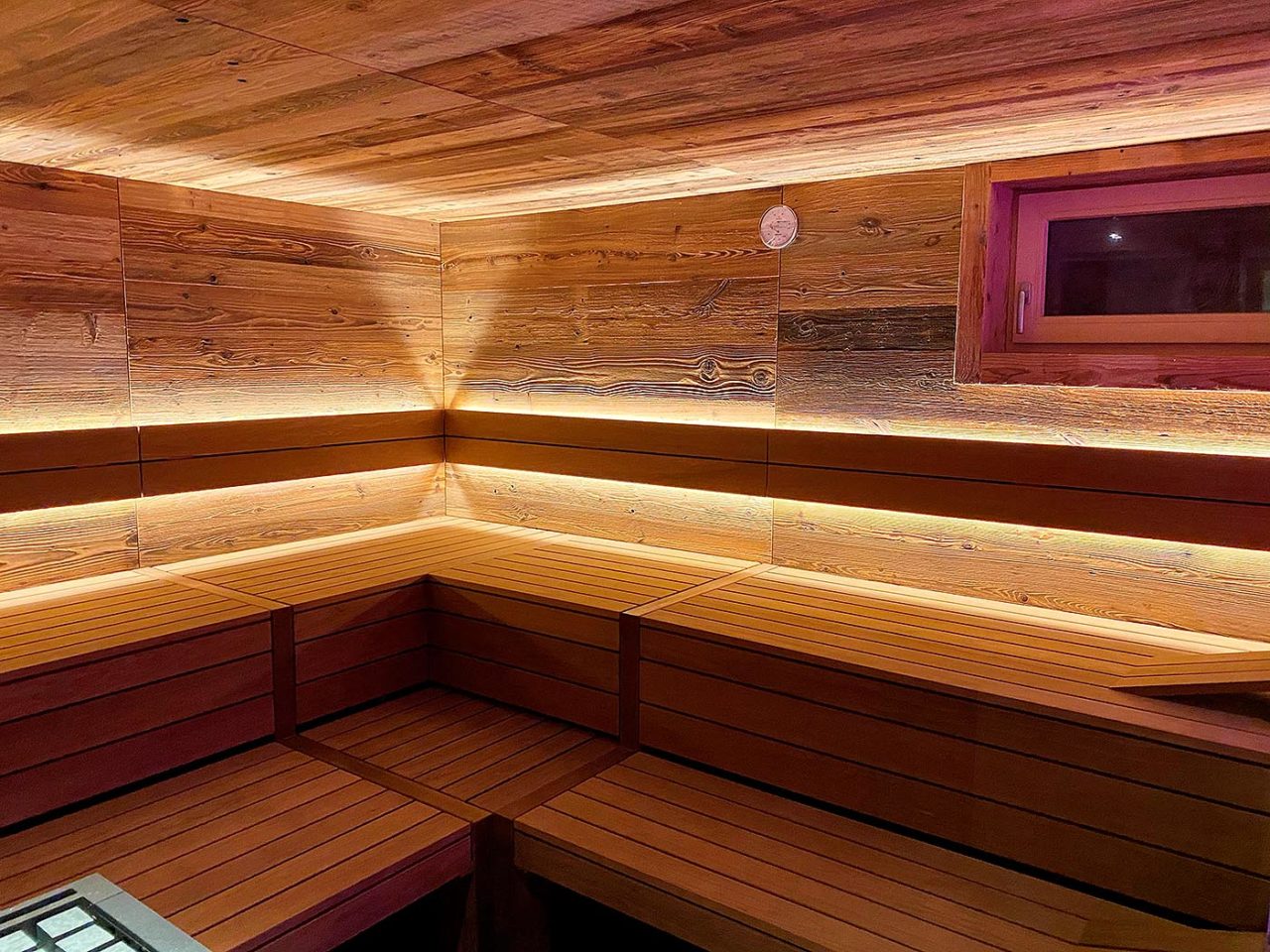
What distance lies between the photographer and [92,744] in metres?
2.73

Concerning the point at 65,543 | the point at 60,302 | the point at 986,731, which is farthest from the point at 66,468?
the point at 986,731

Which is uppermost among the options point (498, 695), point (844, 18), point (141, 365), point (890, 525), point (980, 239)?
point (844, 18)

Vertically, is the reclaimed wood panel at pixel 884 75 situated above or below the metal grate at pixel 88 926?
above

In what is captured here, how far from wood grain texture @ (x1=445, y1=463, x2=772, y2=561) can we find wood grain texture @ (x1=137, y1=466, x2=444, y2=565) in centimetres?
27

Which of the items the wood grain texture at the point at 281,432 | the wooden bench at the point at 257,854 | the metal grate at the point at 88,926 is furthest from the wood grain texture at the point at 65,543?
the metal grate at the point at 88,926

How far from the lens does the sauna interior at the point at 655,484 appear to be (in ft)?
6.98

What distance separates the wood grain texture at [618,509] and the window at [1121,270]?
44.7 inches

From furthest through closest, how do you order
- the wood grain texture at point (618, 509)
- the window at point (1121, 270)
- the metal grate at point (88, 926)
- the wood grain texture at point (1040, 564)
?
the wood grain texture at point (618, 509) → the wood grain texture at point (1040, 564) → the window at point (1121, 270) → the metal grate at point (88, 926)

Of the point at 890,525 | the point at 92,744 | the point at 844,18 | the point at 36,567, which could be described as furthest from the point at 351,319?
the point at 844,18

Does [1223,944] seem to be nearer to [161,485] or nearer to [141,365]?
[161,485]

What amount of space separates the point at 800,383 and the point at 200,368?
2434 mm

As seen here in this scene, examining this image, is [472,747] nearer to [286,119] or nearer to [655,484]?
[655,484]

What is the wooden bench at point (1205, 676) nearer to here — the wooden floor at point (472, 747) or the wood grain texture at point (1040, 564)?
the wood grain texture at point (1040, 564)

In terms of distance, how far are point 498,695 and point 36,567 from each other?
1.74 meters
